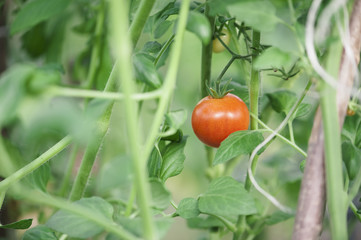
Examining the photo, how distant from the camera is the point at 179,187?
51.4 inches

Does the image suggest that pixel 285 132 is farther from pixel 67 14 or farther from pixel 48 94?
pixel 67 14

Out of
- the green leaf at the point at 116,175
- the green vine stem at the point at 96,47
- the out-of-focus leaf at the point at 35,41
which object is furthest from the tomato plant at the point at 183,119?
the out-of-focus leaf at the point at 35,41

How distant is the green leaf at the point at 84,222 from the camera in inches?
12.4

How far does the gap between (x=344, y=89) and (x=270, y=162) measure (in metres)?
0.48

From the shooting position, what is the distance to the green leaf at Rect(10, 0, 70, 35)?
510 millimetres

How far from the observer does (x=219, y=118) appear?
46 centimetres

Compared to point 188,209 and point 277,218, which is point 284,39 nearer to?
point 188,209

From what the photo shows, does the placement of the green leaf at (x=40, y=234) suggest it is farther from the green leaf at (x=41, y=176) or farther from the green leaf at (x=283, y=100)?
the green leaf at (x=283, y=100)

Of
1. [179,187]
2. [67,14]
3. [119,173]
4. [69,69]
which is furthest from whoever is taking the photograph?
[179,187]

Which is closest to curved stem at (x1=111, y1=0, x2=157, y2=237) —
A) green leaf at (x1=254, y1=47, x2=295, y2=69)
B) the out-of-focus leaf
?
green leaf at (x1=254, y1=47, x2=295, y2=69)

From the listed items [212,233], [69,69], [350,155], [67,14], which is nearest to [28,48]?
[67,14]

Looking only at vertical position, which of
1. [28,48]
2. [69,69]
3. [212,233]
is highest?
[28,48]

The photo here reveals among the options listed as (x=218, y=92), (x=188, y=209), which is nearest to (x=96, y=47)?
(x=218, y=92)

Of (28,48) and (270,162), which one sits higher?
(28,48)
